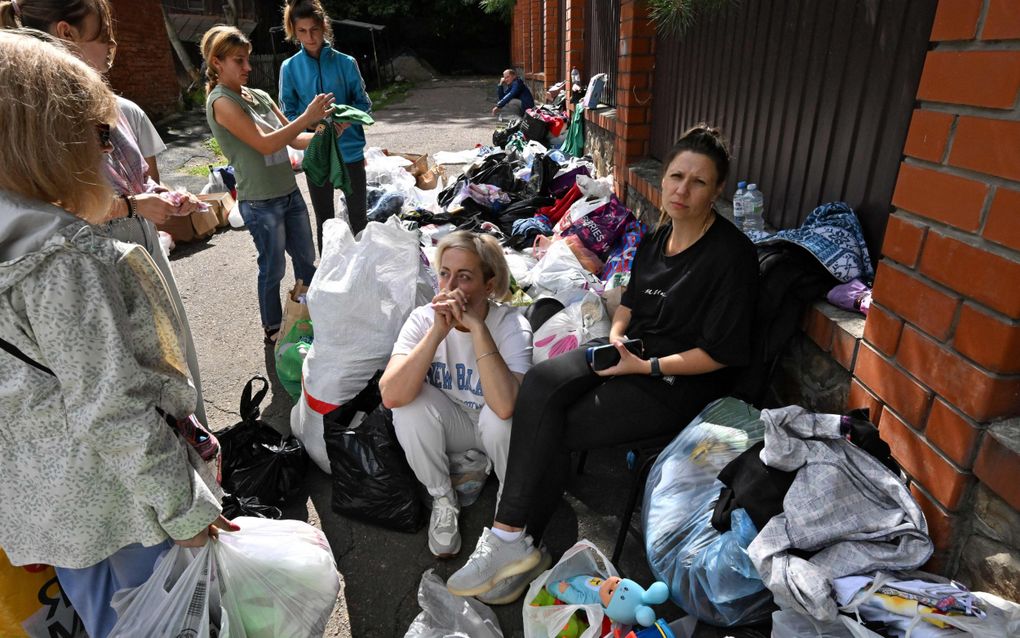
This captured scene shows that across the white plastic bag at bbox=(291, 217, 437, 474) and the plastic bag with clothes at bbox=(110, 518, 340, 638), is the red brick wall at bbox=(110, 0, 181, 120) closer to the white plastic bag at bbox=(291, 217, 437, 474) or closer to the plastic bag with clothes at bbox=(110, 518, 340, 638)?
the white plastic bag at bbox=(291, 217, 437, 474)

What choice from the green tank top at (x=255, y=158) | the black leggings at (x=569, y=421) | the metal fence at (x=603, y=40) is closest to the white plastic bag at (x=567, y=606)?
the black leggings at (x=569, y=421)

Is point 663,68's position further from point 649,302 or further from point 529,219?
point 649,302

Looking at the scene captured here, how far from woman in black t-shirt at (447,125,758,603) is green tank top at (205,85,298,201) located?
7.15 ft

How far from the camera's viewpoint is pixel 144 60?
1275 cm

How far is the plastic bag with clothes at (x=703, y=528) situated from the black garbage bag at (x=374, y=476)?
0.97m

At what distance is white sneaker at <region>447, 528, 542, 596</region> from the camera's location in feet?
6.34

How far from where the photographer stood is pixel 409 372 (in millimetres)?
2248

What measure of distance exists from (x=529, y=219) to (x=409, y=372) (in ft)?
8.46

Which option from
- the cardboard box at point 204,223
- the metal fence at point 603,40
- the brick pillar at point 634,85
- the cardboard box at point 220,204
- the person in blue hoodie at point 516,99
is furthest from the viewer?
the person in blue hoodie at point 516,99

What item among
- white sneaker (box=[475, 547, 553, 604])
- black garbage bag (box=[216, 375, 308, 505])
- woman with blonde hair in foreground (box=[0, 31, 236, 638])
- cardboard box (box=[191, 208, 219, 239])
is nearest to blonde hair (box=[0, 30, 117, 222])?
woman with blonde hair in foreground (box=[0, 31, 236, 638])

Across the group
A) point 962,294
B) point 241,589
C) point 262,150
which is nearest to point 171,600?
point 241,589

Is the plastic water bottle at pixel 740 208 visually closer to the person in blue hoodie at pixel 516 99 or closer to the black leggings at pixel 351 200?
the black leggings at pixel 351 200

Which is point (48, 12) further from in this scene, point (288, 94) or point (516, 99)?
point (516, 99)

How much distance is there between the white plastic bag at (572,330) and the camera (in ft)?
8.35
